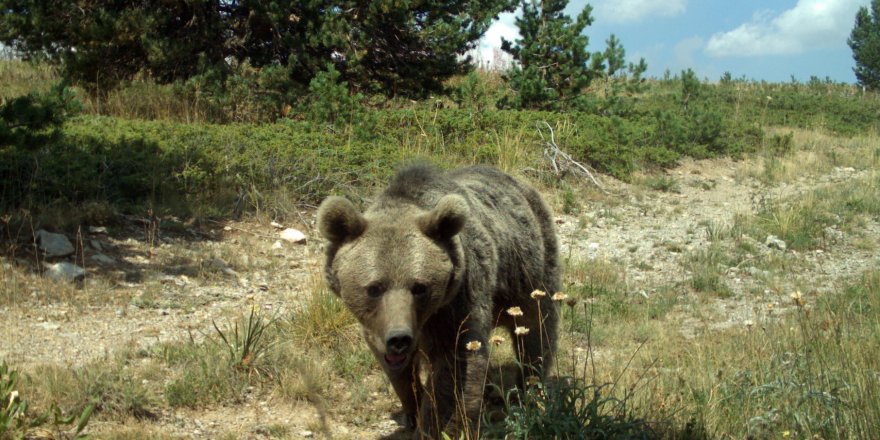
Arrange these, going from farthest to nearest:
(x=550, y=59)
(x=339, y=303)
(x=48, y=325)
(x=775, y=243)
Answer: (x=550, y=59) → (x=775, y=243) → (x=339, y=303) → (x=48, y=325)

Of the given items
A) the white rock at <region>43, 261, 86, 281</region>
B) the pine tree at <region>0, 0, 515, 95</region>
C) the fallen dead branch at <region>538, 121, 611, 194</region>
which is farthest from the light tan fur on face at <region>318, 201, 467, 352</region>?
the pine tree at <region>0, 0, 515, 95</region>

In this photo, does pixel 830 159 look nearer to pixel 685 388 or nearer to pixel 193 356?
pixel 685 388

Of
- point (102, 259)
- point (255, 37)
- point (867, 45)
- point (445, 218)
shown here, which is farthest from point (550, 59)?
point (867, 45)

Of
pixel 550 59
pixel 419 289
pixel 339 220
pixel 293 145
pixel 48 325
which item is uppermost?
pixel 550 59

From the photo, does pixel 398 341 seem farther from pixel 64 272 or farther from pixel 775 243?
pixel 775 243

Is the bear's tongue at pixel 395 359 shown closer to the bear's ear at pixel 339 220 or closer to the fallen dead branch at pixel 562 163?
the bear's ear at pixel 339 220

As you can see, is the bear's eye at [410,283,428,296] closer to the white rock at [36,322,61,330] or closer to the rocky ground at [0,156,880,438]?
the rocky ground at [0,156,880,438]

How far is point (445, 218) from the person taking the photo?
4.15 meters

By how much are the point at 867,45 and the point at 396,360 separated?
50.9m

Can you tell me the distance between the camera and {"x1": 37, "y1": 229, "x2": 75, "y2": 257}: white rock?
7297 mm

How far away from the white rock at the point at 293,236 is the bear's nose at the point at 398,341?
5307 millimetres

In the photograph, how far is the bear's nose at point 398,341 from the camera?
3.79 metres

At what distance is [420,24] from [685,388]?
1104 cm

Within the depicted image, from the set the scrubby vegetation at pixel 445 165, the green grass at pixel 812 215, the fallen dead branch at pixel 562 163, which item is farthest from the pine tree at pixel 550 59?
the green grass at pixel 812 215
